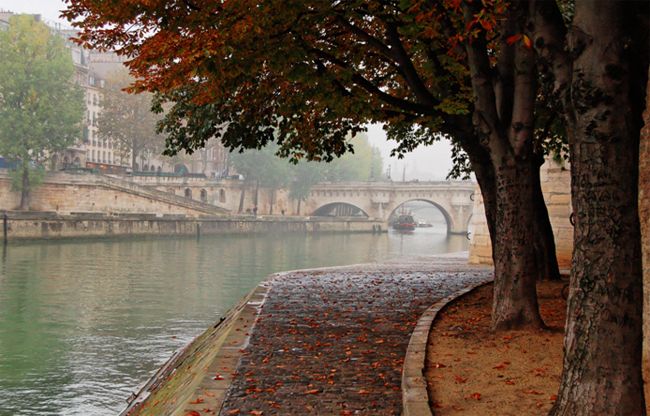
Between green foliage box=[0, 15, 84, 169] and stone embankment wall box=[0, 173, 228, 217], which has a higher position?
green foliage box=[0, 15, 84, 169]

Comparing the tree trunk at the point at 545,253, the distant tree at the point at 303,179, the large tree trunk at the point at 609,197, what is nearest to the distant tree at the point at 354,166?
the distant tree at the point at 303,179

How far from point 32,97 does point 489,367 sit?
51624 millimetres

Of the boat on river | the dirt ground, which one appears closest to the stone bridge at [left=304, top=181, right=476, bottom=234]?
the boat on river

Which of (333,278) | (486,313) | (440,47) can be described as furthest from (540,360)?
(333,278)

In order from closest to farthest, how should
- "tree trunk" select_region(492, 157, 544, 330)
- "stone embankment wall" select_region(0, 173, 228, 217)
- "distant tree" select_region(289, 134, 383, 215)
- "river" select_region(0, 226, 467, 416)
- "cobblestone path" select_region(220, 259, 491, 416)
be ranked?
1. "cobblestone path" select_region(220, 259, 491, 416)
2. "tree trunk" select_region(492, 157, 544, 330)
3. "river" select_region(0, 226, 467, 416)
4. "stone embankment wall" select_region(0, 173, 228, 217)
5. "distant tree" select_region(289, 134, 383, 215)

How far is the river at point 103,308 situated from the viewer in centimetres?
1373

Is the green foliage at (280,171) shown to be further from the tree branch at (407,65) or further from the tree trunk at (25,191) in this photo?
the tree branch at (407,65)

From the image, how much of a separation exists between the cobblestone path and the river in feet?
9.86

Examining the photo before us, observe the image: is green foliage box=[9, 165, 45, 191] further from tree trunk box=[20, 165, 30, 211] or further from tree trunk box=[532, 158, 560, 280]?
tree trunk box=[532, 158, 560, 280]

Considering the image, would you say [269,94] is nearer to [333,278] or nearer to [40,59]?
[333,278]

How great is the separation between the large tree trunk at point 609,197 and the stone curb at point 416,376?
4.83 ft

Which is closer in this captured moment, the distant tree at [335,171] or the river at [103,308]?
the river at [103,308]

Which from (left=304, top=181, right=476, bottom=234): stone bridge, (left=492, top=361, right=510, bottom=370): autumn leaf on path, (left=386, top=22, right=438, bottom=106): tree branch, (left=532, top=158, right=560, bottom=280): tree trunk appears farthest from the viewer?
(left=304, top=181, right=476, bottom=234): stone bridge

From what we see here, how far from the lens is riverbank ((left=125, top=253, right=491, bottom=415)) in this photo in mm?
7547
